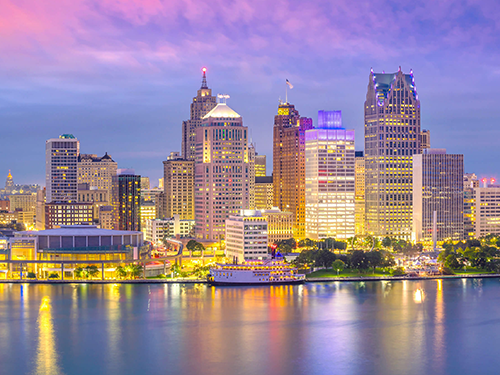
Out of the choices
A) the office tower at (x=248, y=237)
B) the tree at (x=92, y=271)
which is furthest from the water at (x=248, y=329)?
the office tower at (x=248, y=237)

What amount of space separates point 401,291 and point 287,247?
158 feet

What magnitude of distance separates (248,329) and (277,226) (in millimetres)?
97654

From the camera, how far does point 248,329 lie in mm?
97000

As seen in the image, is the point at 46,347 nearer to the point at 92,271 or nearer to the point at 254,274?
the point at 92,271

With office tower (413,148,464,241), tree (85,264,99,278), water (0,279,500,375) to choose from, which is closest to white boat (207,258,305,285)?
water (0,279,500,375)

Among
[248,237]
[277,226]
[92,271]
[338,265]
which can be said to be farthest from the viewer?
[277,226]

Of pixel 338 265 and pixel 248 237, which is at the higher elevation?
pixel 248 237

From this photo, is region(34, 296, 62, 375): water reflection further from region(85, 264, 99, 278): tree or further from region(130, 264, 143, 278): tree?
region(130, 264, 143, 278): tree

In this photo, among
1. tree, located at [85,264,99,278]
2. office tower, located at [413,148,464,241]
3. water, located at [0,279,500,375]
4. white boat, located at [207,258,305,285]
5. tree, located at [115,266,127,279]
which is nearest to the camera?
water, located at [0,279,500,375]

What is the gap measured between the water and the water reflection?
0.11m

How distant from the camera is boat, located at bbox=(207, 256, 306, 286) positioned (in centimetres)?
13400

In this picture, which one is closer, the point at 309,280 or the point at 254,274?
the point at 254,274

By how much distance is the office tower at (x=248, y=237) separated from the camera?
14875 cm

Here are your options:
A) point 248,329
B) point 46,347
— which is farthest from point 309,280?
point 46,347
